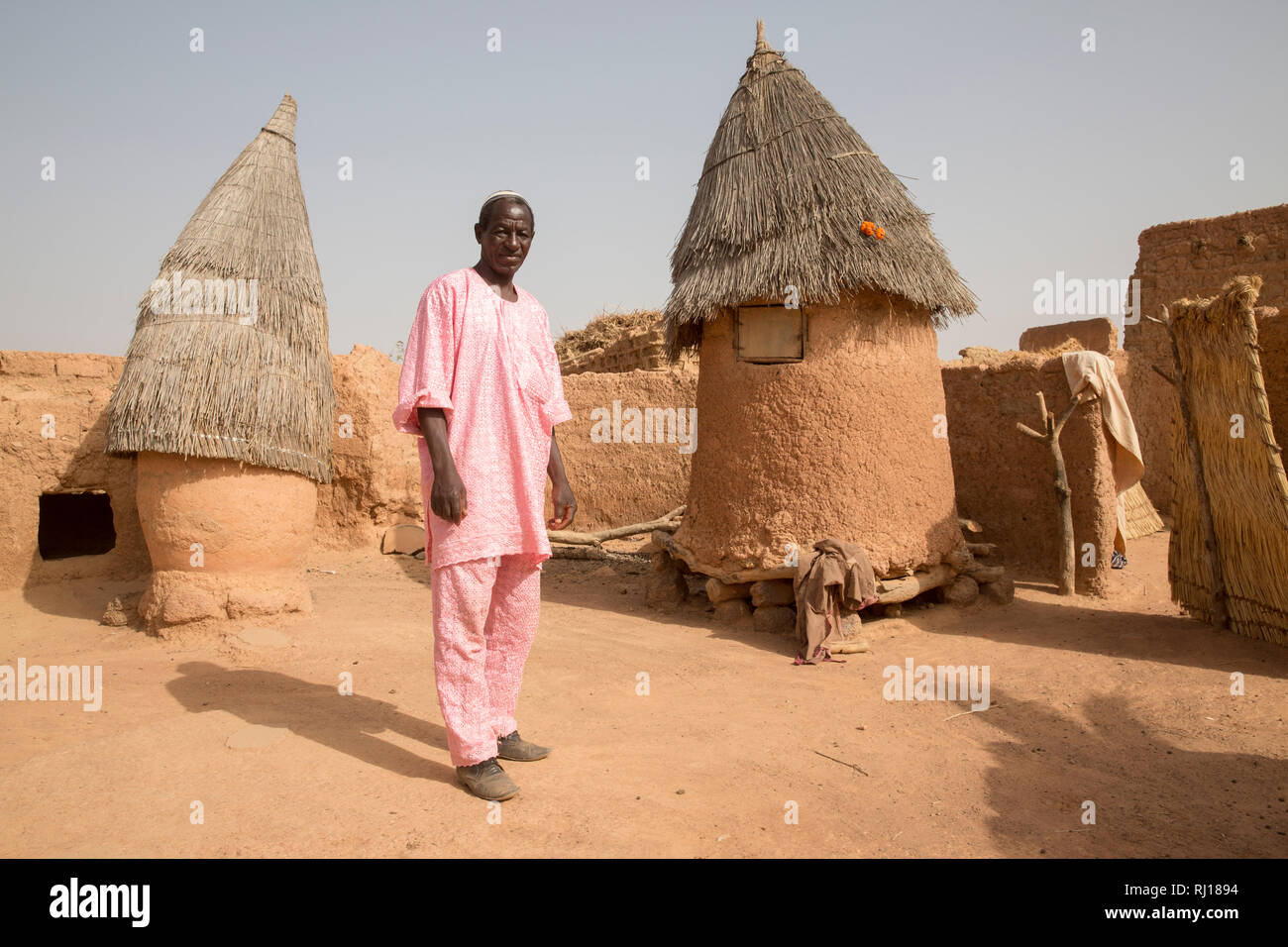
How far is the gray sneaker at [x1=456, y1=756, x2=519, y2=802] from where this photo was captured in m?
2.98

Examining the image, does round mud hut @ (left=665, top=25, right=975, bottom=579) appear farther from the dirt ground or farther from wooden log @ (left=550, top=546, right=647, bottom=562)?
wooden log @ (left=550, top=546, right=647, bottom=562)

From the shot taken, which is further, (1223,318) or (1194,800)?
(1223,318)

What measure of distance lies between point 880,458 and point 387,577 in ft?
13.9

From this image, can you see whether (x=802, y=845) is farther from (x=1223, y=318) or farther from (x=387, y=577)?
(x=387, y=577)

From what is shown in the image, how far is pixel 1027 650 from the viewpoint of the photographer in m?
5.05

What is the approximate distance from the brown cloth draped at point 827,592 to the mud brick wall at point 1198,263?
674 centimetres

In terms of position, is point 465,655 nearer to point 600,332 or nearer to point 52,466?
point 52,466

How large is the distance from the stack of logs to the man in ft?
8.85

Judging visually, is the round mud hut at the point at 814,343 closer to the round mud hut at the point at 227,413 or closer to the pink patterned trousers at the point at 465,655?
the round mud hut at the point at 227,413

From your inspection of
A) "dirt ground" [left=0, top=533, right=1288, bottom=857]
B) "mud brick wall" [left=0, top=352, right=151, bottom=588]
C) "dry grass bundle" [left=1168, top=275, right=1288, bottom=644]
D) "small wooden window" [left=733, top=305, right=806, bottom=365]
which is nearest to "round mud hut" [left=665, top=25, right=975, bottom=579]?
"small wooden window" [left=733, top=305, right=806, bottom=365]

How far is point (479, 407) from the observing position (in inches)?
125

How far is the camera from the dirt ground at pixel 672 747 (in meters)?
2.76

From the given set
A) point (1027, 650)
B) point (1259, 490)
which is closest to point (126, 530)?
point (1027, 650)

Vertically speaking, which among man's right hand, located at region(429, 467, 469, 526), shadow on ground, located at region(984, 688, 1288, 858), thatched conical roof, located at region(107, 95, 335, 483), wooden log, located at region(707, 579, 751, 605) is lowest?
Answer: shadow on ground, located at region(984, 688, 1288, 858)
